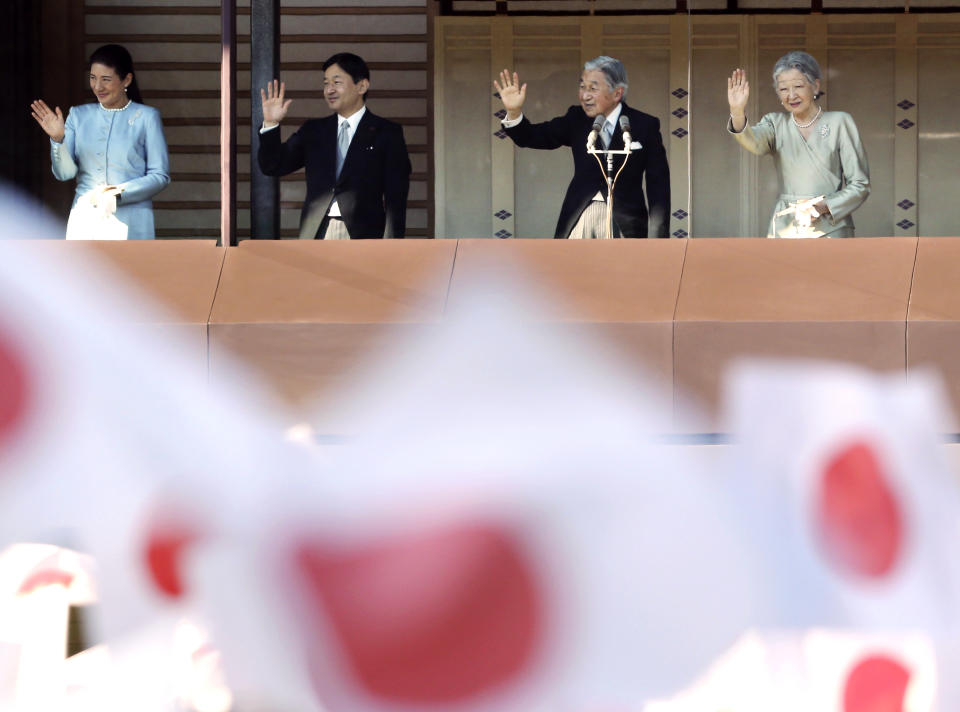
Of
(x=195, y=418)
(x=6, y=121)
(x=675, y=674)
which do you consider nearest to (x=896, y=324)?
(x=675, y=674)

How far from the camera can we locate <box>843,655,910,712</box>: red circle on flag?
4.13m

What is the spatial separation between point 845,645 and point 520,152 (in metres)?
4.16

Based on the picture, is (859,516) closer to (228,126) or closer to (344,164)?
(344,164)

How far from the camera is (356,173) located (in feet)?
17.1

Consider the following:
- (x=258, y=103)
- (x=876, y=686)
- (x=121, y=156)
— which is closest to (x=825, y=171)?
(x=876, y=686)

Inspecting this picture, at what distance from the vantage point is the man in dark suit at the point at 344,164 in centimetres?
510

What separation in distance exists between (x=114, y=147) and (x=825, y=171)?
8.15ft

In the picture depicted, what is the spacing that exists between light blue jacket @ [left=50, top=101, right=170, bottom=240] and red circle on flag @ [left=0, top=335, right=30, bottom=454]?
61 centimetres

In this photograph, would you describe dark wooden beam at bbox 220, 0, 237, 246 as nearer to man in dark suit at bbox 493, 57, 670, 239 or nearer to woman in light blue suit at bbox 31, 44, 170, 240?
woman in light blue suit at bbox 31, 44, 170, 240

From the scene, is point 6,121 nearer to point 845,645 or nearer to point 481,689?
point 481,689

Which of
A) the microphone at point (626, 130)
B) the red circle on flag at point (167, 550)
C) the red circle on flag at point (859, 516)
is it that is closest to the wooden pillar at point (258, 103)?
the red circle on flag at point (167, 550)

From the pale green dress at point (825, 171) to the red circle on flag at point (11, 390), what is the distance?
8.34ft

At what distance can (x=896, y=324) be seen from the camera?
14.4ft

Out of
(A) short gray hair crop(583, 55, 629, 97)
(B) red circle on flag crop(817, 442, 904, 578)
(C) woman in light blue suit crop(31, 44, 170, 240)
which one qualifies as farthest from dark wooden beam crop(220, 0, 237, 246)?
(B) red circle on flag crop(817, 442, 904, 578)
